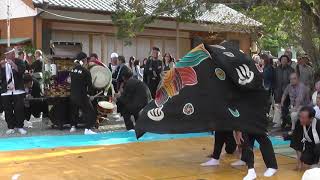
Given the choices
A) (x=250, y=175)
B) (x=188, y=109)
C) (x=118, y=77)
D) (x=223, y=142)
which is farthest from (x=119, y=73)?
(x=250, y=175)

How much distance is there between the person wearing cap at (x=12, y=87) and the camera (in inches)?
387

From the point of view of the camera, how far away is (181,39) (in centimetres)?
2191

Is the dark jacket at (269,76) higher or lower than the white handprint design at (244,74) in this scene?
lower

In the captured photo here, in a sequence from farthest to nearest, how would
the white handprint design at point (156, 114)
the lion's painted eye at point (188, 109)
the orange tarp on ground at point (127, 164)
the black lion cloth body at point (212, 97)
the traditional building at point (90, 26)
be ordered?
the traditional building at point (90, 26)
the white handprint design at point (156, 114)
the lion's painted eye at point (188, 109)
the orange tarp on ground at point (127, 164)
the black lion cloth body at point (212, 97)

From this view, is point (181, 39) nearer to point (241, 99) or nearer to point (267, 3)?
point (267, 3)

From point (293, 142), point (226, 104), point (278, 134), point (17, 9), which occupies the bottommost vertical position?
point (278, 134)

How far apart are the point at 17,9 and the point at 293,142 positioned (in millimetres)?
13709

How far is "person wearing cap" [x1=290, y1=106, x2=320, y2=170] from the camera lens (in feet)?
21.3

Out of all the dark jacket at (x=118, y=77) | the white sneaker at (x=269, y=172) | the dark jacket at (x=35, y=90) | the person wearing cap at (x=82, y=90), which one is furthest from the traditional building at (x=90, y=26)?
the white sneaker at (x=269, y=172)

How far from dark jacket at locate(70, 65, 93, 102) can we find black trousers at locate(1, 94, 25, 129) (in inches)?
40.3

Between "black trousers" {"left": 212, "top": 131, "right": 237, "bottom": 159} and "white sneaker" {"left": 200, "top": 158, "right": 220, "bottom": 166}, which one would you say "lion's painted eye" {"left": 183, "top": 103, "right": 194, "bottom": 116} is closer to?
"black trousers" {"left": 212, "top": 131, "right": 237, "bottom": 159}

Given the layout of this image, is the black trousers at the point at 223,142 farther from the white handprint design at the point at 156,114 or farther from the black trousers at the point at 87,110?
the black trousers at the point at 87,110

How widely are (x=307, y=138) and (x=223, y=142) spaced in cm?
120

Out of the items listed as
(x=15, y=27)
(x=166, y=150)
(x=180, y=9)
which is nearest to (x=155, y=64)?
(x=180, y=9)
